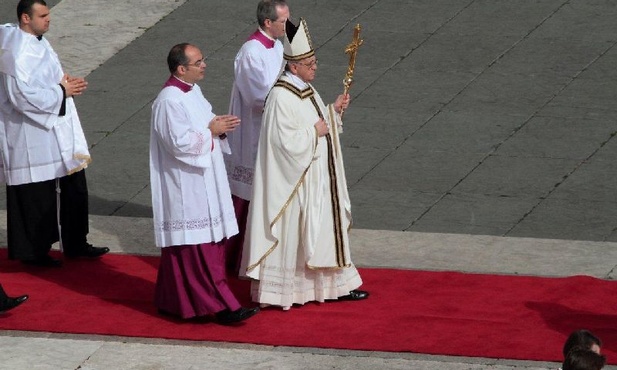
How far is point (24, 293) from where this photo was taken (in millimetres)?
10125

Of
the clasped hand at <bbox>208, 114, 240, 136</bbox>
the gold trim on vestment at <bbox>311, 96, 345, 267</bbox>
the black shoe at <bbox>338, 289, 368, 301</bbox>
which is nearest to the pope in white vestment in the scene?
the gold trim on vestment at <bbox>311, 96, 345, 267</bbox>

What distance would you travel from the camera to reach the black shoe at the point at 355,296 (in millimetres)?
9883

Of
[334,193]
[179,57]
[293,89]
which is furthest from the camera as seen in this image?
[334,193]

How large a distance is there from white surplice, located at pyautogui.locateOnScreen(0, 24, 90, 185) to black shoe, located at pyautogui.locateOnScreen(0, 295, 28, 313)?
3.81 feet

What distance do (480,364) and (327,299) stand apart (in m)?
1.47

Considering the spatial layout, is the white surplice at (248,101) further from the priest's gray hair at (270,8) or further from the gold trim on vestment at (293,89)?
the gold trim on vestment at (293,89)

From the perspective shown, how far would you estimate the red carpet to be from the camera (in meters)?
9.09

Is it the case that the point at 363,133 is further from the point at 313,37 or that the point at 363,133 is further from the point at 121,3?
Answer: the point at 121,3

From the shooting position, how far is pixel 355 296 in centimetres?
988

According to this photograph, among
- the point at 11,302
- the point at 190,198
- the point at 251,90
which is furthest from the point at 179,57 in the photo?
the point at 11,302

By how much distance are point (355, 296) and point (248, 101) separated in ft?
5.05

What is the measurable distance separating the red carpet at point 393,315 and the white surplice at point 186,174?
23.0 inches

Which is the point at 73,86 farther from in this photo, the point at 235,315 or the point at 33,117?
the point at 235,315

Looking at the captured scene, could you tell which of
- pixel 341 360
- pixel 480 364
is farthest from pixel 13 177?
pixel 480 364
